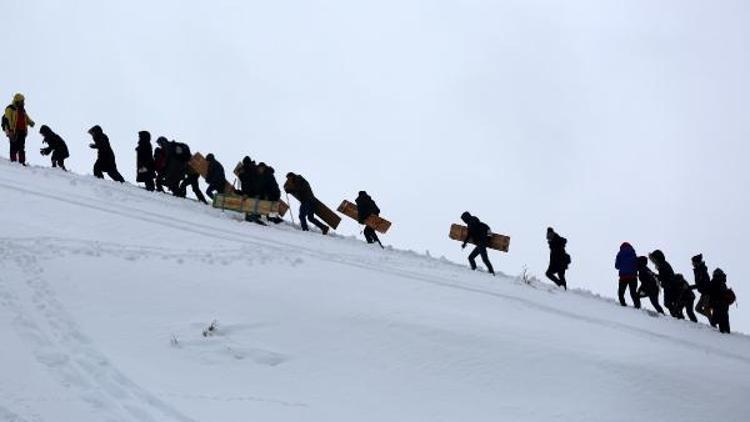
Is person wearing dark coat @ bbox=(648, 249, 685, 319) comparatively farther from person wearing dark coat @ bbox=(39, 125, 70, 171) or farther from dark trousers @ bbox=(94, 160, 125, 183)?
person wearing dark coat @ bbox=(39, 125, 70, 171)

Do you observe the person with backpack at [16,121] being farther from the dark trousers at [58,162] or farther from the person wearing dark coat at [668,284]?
the person wearing dark coat at [668,284]

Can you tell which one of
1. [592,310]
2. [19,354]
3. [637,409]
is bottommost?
[19,354]

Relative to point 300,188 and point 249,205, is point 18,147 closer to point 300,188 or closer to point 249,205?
point 249,205

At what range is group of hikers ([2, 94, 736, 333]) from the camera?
774 inches

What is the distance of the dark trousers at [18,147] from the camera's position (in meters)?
23.0

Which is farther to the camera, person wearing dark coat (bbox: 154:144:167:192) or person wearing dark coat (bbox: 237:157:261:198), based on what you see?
person wearing dark coat (bbox: 154:144:167:192)

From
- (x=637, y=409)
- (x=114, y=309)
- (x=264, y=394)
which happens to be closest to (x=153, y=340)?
(x=114, y=309)

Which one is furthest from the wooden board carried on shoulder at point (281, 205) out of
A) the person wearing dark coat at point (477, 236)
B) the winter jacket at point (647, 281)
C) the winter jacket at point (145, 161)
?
the winter jacket at point (647, 281)

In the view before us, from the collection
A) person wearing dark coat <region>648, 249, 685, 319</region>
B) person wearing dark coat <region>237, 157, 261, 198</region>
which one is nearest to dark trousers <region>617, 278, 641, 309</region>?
person wearing dark coat <region>648, 249, 685, 319</region>

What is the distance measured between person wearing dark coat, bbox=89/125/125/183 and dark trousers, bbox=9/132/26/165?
2.03 meters

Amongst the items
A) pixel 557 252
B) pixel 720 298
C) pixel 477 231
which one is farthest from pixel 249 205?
pixel 720 298

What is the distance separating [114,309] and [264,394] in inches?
129

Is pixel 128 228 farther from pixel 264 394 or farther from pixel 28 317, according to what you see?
pixel 264 394

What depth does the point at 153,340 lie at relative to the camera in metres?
10.9
